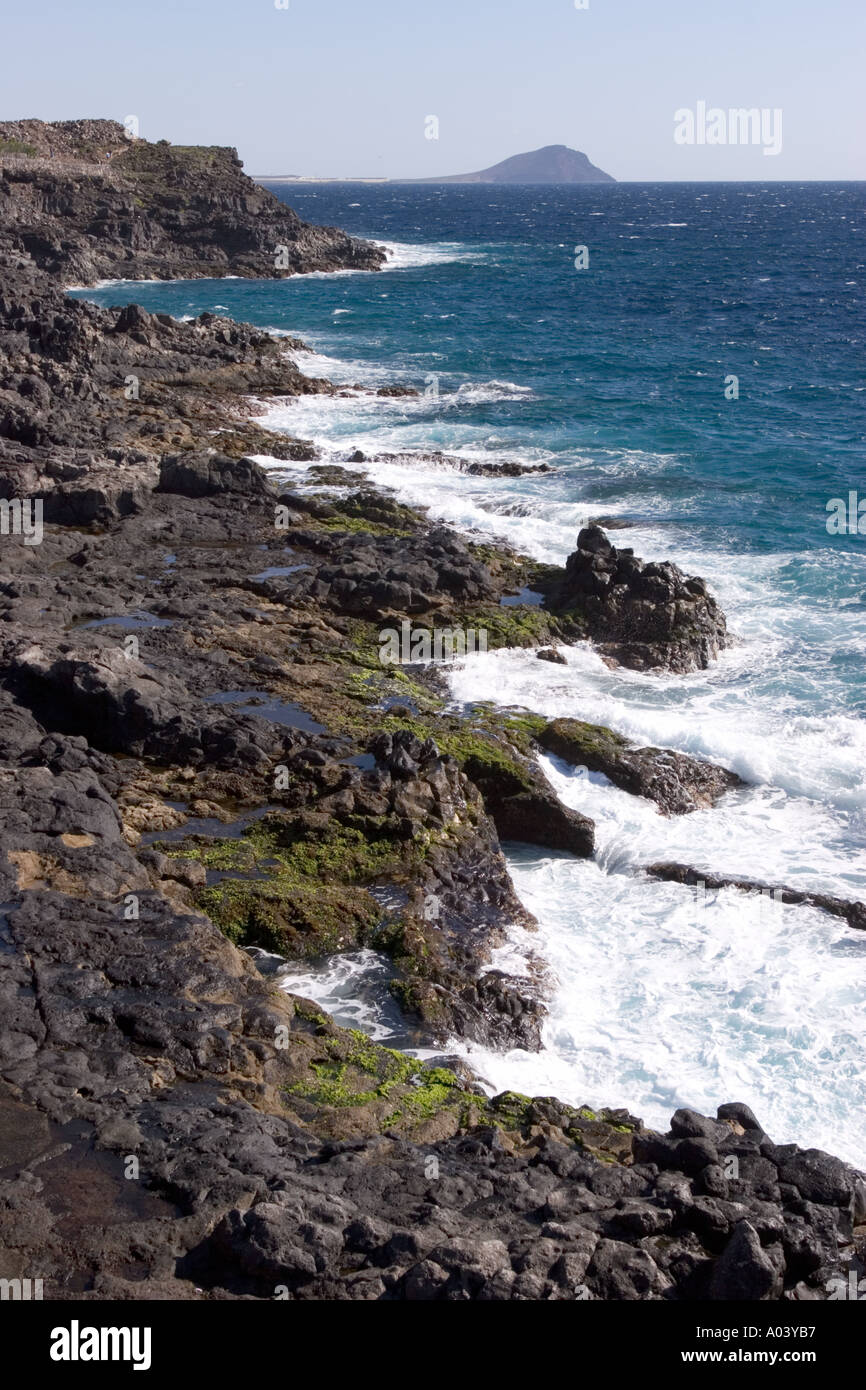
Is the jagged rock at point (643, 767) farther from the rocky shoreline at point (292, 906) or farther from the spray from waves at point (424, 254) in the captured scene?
the spray from waves at point (424, 254)

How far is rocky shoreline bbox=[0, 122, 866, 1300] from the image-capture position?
1032 cm

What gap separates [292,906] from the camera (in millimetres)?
16766

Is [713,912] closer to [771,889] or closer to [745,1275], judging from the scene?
[771,889]

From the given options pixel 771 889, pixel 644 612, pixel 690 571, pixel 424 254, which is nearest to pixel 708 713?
pixel 644 612

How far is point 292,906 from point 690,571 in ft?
64.1

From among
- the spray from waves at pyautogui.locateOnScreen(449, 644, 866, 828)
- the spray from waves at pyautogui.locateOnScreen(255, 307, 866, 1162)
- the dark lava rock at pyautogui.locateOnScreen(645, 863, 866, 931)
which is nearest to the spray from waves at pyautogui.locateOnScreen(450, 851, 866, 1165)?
the spray from waves at pyautogui.locateOnScreen(255, 307, 866, 1162)

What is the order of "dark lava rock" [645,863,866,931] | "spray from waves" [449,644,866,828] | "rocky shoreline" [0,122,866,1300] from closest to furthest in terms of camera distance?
"rocky shoreline" [0,122,866,1300] < "dark lava rock" [645,863,866,931] < "spray from waves" [449,644,866,828]

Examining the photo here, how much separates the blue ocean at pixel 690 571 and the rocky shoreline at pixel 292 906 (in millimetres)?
879

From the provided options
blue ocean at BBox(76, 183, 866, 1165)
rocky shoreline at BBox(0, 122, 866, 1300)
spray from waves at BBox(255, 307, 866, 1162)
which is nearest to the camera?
rocky shoreline at BBox(0, 122, 866, 1300)

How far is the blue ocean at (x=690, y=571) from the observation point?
16.1 m

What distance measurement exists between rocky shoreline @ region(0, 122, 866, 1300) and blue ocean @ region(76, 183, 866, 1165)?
0.88 metres

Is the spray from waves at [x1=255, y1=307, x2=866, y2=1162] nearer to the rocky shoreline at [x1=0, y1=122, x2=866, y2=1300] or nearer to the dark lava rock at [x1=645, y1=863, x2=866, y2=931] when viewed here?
the dark lava rock at [x1=645, y1=863, x2=866, y2=931]

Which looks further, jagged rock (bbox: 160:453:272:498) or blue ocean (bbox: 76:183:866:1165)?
jagged rock (bbox: 160:453:272:498)
